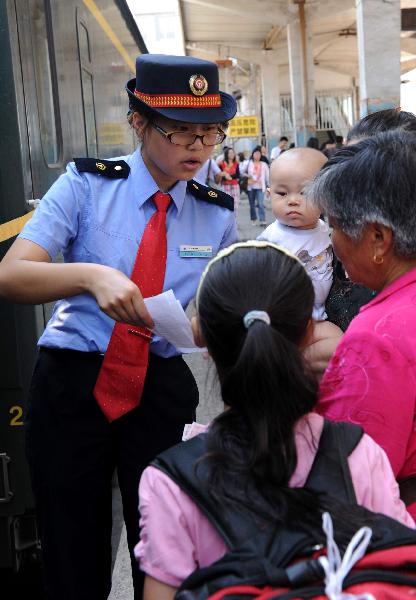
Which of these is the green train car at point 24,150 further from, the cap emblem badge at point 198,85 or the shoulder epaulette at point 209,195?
the cap emblem badge at point 198,85

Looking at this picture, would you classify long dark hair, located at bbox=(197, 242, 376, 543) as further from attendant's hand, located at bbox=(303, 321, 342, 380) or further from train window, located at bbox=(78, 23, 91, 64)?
train window, located at bbox=(78, 23, 91, 64)

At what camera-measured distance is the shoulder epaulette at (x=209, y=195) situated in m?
2.37

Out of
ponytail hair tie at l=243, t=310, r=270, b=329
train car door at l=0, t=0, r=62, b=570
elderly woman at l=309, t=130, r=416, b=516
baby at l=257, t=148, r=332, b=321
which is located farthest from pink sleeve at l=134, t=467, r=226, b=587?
train car door at l=0, t=0, r=62, b=570

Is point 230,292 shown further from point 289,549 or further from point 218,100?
point 218,100

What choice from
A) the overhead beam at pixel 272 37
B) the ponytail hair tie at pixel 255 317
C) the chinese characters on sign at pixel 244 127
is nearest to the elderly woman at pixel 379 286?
the ponytail hair tie at pixel 255 317

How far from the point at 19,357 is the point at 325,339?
1.13 m

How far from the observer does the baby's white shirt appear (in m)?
2.67

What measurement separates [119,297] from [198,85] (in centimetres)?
72

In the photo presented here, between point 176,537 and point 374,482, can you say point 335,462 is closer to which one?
point 374,482

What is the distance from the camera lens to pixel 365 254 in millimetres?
1771

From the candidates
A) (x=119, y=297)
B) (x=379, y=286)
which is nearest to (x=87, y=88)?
(x=119, y=297)

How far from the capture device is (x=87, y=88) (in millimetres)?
4250

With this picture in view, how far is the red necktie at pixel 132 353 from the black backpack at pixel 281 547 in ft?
2.54

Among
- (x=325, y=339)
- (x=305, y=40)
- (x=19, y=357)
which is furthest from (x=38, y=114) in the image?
(x=305, y=40)
